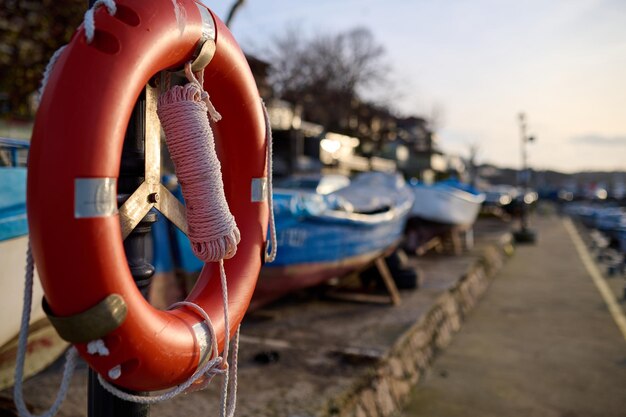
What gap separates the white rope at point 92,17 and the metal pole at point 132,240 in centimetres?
23

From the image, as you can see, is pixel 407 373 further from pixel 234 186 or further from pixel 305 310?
pixel 234 186

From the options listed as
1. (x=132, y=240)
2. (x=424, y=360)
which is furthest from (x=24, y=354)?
(x=424, y=360)

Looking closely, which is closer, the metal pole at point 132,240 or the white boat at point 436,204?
the metal pole at point 132,240

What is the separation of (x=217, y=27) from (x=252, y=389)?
237 centimetres

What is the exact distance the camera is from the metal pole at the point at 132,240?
1.66m

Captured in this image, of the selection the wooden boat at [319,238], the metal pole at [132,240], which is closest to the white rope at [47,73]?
the metal pole at [132,240]

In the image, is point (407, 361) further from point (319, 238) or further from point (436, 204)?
point (436, 204)

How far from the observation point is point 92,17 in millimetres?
1406

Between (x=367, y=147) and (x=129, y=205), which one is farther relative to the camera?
(x=367, y=147)

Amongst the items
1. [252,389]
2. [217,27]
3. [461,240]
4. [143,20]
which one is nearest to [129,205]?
[143,20]

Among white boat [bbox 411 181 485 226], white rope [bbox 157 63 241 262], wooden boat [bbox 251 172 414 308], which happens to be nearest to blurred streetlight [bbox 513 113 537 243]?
white boat [bbox 411 181 485 226]

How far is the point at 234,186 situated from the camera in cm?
213

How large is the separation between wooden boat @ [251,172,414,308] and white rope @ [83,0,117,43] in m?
3.44

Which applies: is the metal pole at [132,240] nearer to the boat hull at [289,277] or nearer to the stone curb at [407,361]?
the stone curb at [407,361]
